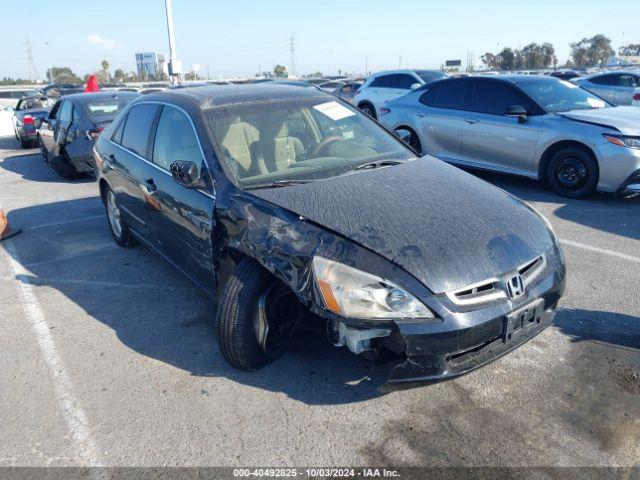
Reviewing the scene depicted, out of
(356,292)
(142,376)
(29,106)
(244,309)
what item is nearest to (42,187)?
(142,376)

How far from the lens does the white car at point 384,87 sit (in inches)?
548

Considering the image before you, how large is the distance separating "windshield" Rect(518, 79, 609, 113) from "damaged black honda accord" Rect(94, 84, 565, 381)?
3.89m

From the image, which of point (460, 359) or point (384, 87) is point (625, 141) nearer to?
point (460, 359)

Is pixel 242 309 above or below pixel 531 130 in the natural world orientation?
below

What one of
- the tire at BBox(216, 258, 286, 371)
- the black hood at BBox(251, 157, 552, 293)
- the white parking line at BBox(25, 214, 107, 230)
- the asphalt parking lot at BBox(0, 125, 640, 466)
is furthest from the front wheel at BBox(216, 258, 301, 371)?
the white parking line at BBox(25, 214, 107, 230)

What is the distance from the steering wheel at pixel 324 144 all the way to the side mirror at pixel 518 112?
3.77 m

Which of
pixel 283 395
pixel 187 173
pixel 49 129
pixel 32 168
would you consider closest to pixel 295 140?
pixel 187 173

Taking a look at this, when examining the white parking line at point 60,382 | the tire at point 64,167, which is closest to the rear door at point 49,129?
the tire at point 64,167

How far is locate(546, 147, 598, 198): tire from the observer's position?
6.60 m

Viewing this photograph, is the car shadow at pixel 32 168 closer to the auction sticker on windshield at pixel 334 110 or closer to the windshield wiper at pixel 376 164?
the auction sticker on windshield at pixel 334 110

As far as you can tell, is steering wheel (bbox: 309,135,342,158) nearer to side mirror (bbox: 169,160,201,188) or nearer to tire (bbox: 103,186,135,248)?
side mirror (bbox: 169,160,201,188)

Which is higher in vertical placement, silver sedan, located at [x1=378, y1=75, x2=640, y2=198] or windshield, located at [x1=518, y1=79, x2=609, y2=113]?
windshield, located at [x1=518, y1=79, x2=609, y2=113]

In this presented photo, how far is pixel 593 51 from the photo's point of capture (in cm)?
7381

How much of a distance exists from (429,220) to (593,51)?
84711mm
